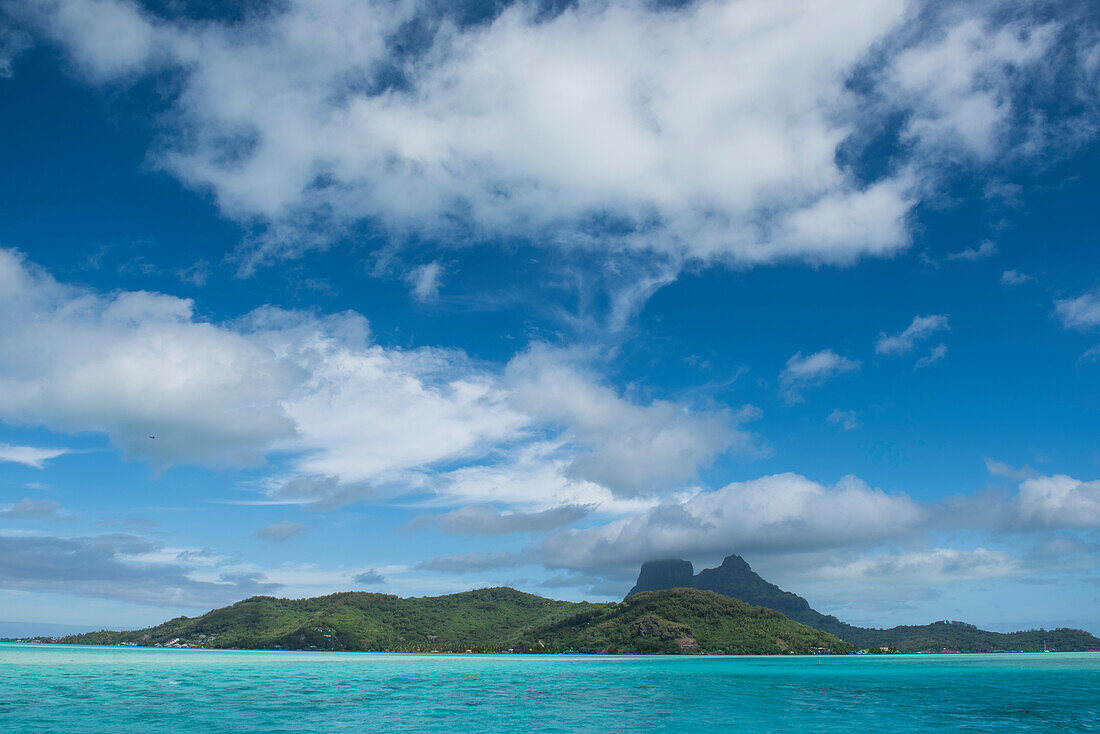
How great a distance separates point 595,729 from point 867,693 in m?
52.2

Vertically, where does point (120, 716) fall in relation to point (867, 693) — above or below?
above

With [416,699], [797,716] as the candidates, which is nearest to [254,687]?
[416,699]

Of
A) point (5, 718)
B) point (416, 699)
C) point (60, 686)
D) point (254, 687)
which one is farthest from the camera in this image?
point (254, 687)

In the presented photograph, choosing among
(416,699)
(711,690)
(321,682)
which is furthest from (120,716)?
(711,690)

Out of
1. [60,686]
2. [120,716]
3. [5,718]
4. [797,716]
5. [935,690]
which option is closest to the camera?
[5,718]

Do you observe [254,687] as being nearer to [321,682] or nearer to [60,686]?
[321,682]

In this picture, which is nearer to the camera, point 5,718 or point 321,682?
point 5,718

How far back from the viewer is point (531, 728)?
44906 mm

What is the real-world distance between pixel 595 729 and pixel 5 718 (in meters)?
40.5

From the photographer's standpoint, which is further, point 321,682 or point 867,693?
point 321,682

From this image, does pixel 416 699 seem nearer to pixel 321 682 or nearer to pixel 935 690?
pixel 321 682

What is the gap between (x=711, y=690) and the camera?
79.9m

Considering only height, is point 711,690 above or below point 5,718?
below

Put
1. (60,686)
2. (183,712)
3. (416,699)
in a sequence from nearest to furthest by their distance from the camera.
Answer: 1. (183,712)
2. (416,699)
3. (60,686)
